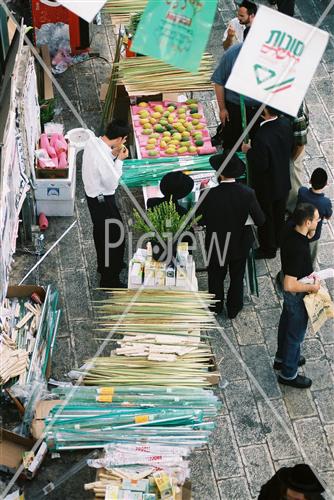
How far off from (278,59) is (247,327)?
9.89 feet

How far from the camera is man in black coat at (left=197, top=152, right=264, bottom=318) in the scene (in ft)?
24.9

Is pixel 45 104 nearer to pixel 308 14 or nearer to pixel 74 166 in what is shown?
pixel 74 166

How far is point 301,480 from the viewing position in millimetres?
5602

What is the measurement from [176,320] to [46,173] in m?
2.40

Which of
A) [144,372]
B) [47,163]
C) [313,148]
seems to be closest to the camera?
[144,372]

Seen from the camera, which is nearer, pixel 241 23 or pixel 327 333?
pixel 327 333

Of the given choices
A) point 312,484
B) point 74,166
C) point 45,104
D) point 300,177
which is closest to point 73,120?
point 45,104

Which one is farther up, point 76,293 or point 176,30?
point 176,30

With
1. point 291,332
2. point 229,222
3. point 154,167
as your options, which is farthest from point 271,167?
point 291,332

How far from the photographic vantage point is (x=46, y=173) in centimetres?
895

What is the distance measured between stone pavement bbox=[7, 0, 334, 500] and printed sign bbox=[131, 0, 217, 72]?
3073 millimetres

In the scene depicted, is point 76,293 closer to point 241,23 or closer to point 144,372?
point 144,372

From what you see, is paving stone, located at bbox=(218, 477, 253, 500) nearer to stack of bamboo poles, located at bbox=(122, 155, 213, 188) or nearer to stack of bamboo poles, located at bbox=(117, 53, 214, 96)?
stack of bamboo poles, located at bbox=(122, 155, 213, 188)

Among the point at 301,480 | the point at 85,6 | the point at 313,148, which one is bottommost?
the point at 313,148
